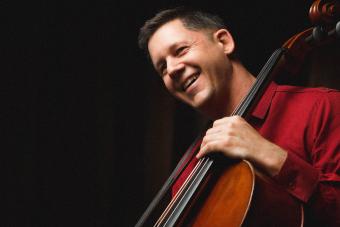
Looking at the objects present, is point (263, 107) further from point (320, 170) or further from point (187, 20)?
point (187, 20)

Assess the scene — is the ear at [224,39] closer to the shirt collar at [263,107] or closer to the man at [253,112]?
the man at [253,112]

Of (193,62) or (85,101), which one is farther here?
(85,101)

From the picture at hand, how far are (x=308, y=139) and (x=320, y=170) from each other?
10cm

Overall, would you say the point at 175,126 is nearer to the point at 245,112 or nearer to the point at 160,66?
the point at 160,66

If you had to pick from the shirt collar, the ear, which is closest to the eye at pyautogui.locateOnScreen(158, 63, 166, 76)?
the ear

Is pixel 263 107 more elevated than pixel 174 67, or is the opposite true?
pixel 174 67

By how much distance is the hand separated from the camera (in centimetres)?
84

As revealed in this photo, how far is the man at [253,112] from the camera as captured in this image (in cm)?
85

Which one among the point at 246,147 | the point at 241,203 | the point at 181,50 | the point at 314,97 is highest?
the point at 181,50

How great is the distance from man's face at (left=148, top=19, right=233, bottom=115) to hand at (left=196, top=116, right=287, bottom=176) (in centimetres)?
40

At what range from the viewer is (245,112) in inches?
38.4

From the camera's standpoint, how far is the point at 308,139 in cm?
99

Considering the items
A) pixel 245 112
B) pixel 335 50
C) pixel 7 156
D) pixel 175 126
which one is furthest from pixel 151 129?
pixel 245 112

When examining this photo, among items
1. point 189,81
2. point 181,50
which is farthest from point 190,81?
point 181,50
